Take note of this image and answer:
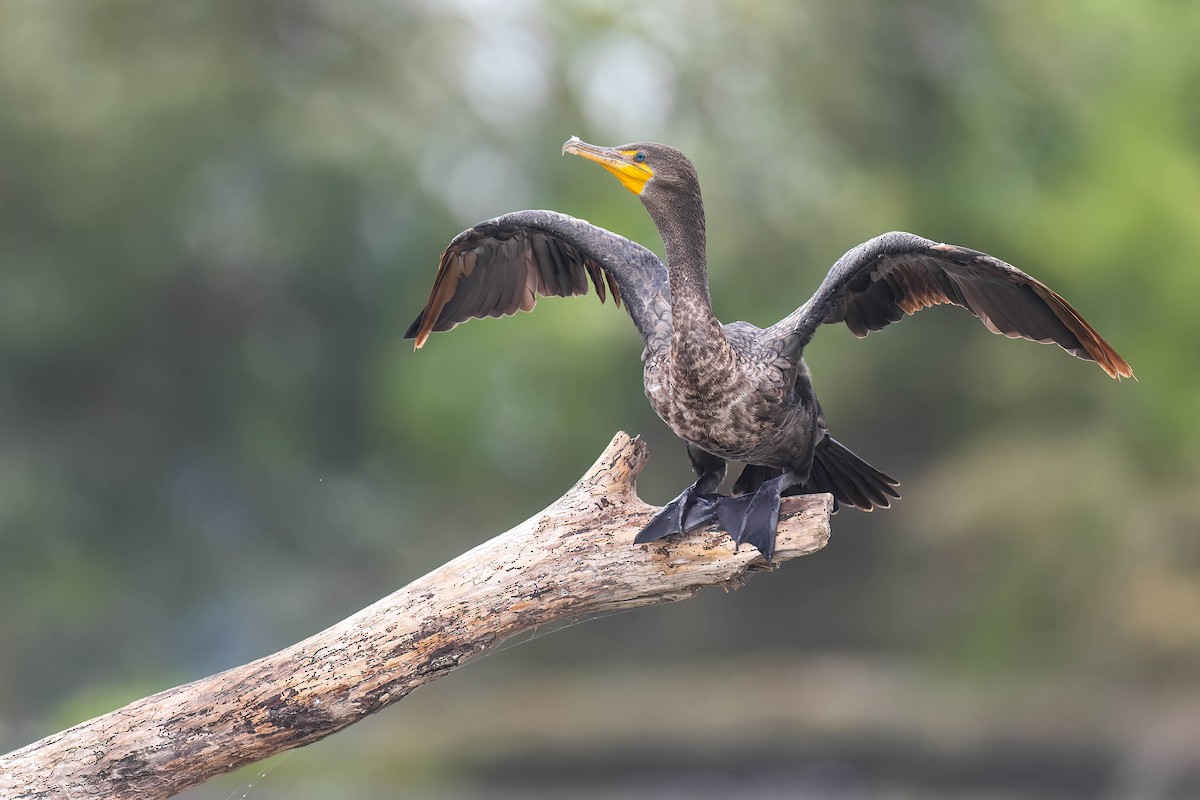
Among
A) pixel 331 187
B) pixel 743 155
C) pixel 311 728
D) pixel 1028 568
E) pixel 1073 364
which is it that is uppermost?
pixel 331 187

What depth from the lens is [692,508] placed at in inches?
130

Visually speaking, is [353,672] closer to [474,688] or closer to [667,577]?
[667,577]

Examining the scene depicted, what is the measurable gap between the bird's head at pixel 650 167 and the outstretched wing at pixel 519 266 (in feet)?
1.25

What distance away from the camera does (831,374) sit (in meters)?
8.80

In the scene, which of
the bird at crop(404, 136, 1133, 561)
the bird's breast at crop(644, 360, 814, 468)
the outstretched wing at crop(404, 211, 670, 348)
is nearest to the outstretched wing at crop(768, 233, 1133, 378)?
the bird at crop(404, 136, 1133, 561)

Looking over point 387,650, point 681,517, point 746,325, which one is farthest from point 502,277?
point 387,650

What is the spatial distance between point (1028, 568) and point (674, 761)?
278 cm

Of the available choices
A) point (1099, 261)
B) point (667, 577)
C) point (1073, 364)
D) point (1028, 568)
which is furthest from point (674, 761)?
point (667, 577)

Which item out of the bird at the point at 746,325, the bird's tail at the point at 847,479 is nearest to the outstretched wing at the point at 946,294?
the bird at the point at 746,325

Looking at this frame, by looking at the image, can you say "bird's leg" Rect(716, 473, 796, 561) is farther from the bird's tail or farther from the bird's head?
the bird's head

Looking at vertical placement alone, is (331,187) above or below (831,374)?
above

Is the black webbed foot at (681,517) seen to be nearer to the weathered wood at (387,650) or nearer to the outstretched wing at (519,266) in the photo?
the weathered wood at (387,650)

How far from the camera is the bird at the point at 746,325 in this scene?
318 cm

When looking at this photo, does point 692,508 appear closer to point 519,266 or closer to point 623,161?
point 623,161
